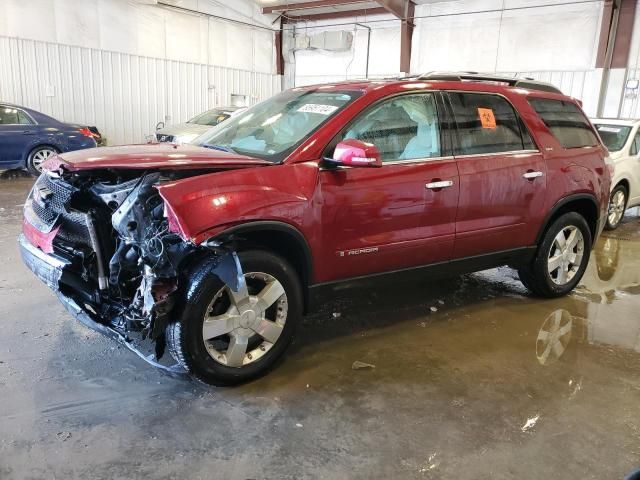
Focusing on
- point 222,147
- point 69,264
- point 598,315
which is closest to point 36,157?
point 222,147

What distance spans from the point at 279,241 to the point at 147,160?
0.83 m

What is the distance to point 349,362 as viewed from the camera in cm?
333

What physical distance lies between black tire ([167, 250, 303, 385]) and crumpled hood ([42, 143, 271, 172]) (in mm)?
485

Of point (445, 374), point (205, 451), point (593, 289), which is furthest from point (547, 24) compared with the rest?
point (205, 451)

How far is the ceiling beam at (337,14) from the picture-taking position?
604 inches

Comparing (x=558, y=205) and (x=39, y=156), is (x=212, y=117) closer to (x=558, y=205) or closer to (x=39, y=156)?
(x=39, y=156)

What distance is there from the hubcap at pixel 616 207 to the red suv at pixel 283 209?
417cm

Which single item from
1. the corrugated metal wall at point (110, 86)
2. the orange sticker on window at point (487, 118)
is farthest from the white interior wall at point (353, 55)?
the orange sticker on window at point (487, 118)

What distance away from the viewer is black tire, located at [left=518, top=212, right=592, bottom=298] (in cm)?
433

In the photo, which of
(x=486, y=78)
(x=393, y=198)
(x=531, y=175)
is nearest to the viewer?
(x=393, y=198)

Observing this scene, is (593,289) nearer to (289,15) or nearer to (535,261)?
(535,261)

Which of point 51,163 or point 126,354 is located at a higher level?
point 51,163

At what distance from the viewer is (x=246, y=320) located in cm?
289

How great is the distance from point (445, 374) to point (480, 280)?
82.8 inches
